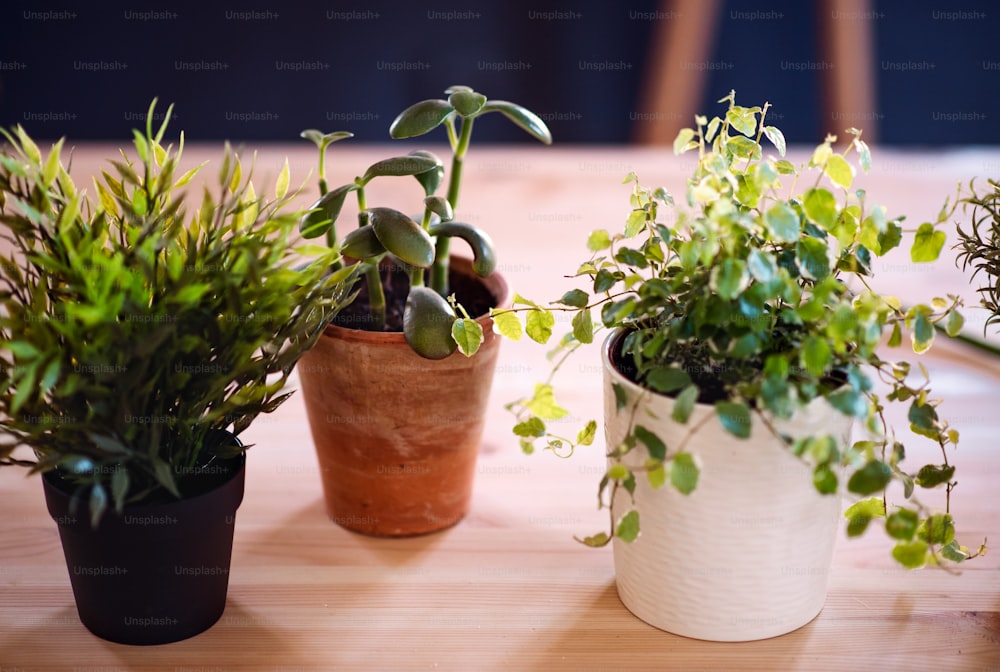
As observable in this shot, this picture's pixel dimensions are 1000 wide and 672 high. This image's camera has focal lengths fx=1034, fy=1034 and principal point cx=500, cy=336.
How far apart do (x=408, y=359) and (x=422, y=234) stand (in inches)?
4.5

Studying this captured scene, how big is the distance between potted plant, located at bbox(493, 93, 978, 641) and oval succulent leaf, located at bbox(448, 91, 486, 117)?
0.53ft

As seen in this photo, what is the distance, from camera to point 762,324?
718 millimetres

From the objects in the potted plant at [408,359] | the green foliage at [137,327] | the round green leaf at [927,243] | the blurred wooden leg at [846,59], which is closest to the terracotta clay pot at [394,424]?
the potted plant at [408,359]

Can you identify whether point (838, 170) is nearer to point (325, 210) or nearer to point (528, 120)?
point (528, 120)

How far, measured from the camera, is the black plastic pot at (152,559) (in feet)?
2.48

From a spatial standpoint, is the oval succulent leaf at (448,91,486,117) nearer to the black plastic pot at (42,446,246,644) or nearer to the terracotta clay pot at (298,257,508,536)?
the terracotta clay pot at (298,257,508,536)

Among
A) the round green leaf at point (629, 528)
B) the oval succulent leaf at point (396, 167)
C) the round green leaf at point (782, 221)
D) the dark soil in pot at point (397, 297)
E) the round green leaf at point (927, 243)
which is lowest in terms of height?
the round green leaf at point (629, 528)

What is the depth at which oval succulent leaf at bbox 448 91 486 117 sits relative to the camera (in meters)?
0.86

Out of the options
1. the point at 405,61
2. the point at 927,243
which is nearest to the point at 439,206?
the point at 927,243

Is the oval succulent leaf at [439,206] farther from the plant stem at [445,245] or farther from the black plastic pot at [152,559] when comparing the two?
the black plastic pot at [152,559]

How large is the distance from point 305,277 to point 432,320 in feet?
0.40

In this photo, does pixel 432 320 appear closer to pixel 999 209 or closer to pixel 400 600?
pixel 400 600

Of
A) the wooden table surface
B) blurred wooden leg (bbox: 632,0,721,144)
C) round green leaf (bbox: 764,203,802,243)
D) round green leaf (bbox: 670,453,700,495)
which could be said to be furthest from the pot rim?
blurred wooden leg (bbox: 632,0,721,144)

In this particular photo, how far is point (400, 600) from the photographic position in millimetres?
869
